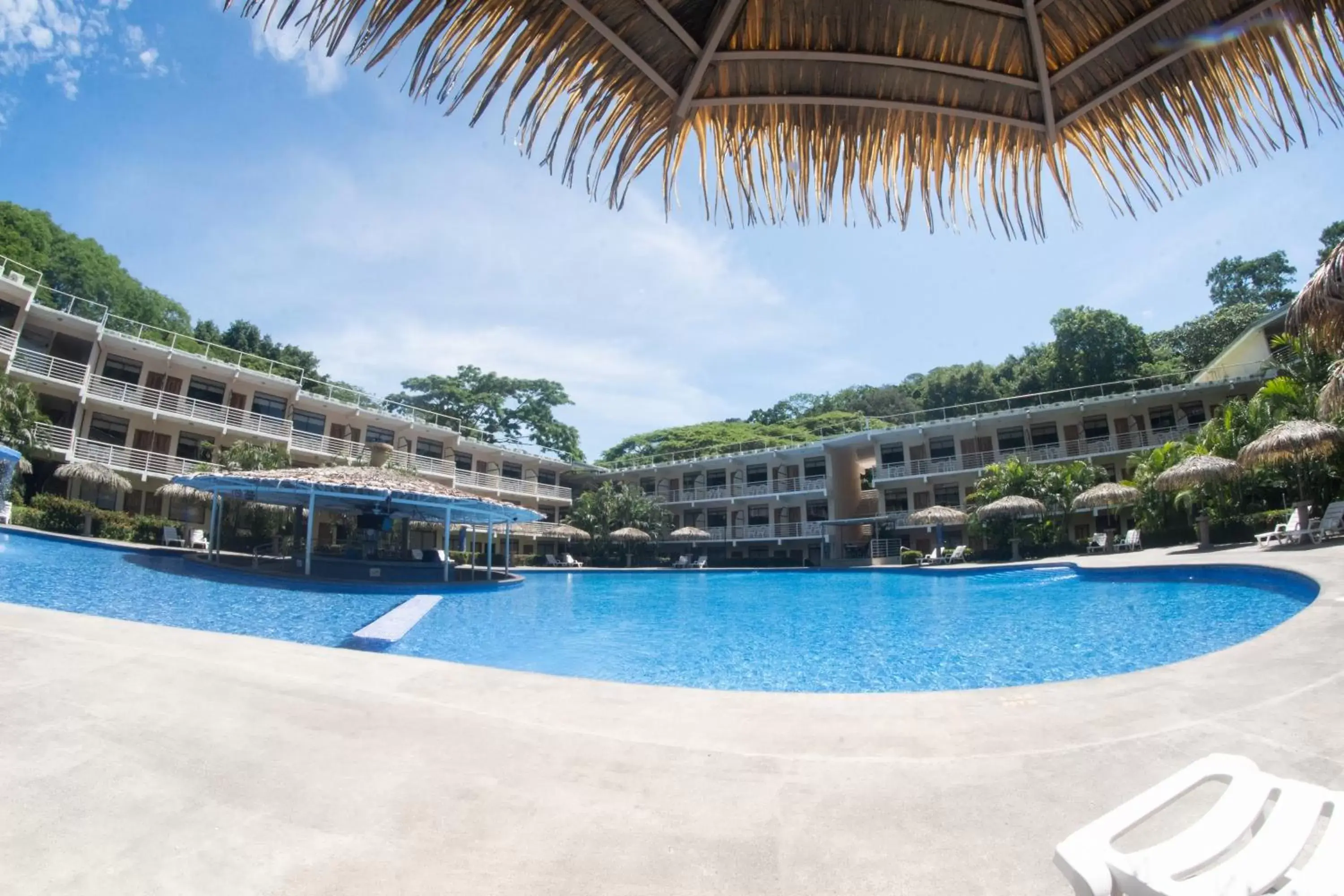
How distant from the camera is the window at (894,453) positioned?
29047 millimetres

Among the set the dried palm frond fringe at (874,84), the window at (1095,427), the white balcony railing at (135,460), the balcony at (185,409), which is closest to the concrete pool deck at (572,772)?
the dried palm frond fringe at (874,84)

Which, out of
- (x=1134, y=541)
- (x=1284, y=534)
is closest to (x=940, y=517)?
(x=1134, y=541)

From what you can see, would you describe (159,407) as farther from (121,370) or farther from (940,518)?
(940,518)

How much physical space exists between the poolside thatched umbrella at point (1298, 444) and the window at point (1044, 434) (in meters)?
14.1

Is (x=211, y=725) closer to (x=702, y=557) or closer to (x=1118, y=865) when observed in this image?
(x=1118, y=865)

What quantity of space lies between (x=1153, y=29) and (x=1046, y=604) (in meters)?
12.1

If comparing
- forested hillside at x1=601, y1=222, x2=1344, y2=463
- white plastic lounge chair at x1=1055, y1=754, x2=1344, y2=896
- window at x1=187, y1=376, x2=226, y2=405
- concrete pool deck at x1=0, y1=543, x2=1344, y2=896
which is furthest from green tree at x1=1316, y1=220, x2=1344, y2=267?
window at x1=187, y1=376, x2=226, y2=405

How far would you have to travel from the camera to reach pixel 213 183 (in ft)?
30.6

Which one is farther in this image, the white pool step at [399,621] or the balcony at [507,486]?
the balcony at [507,486]

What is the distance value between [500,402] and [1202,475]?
36.3m

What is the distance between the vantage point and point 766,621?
37.1ft

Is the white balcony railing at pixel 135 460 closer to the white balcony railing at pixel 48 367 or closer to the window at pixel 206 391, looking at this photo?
the white balcony railing at pixel 48 367

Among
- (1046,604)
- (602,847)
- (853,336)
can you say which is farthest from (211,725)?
(1046,604)

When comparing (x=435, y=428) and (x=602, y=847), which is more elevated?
(x=435, y=428)
